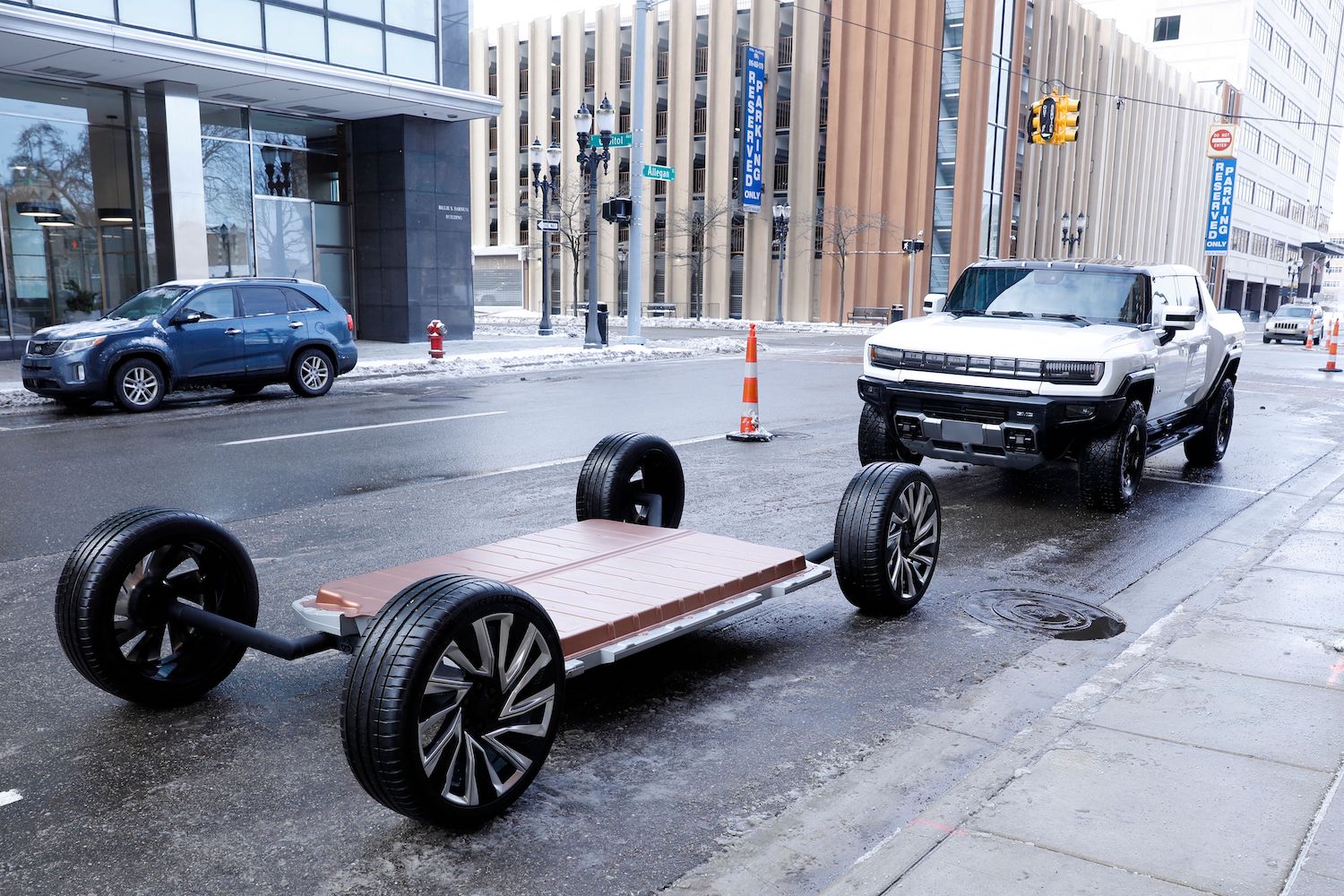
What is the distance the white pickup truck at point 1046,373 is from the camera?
314 inches

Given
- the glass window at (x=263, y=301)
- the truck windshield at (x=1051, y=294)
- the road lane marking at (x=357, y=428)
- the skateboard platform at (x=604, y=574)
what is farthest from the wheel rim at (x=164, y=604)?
the glass window at (x=263, y=301)

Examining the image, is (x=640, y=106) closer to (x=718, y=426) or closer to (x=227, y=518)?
(x=718, y=426)

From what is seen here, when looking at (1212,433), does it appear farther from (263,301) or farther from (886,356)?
(263,301)

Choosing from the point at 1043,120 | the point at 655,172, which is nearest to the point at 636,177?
the point at 655,172

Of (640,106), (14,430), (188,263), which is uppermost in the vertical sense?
(640,106)

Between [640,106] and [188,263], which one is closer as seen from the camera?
[188,263]

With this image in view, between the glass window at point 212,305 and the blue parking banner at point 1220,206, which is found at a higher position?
the blue parking banner at point 1220,206

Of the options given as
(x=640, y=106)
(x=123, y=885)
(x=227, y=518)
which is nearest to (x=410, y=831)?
(x=123, y=885)

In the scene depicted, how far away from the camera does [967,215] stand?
54.1m

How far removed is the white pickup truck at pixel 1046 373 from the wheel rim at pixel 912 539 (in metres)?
2.35

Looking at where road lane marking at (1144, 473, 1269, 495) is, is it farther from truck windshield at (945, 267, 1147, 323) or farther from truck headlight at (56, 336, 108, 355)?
truck headlight at (56, 336, 108, 355)

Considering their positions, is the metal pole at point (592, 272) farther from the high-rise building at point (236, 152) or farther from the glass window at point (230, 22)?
the glass window at point (230, 22)

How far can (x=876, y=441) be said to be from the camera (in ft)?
29.7

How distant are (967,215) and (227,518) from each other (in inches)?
2008
